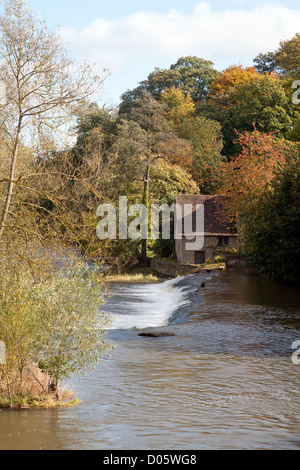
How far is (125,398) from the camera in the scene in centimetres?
1088

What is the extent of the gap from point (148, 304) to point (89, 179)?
49.4ft

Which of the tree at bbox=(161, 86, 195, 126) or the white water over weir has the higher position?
the tree at bbox=(161, 86, 195, 126)

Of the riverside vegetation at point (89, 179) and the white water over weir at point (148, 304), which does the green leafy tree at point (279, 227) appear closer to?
the riverside vegetation at point (89, 179)

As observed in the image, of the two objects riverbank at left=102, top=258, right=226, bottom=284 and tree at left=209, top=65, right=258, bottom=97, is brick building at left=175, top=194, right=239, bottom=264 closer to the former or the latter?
riverbank at left=102, top=258, right=226, bottom=284

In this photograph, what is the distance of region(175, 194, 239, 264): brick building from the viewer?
147 ft

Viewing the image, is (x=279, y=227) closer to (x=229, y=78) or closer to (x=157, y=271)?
(x=157, y=271)

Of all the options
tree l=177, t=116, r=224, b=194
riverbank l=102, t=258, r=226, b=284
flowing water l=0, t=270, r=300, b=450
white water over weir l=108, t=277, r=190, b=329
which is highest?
tree l=177, t=116, r=224, b=194

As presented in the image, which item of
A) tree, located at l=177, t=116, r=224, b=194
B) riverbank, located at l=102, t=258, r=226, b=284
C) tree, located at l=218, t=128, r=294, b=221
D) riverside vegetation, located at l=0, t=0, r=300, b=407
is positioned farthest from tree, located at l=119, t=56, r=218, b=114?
riverbank, located at l=102, t=258, r=226, b=284

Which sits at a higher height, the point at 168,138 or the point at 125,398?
the point at 168,138

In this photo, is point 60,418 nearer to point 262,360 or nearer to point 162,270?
point 262,360

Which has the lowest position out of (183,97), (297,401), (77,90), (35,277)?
(297,401)

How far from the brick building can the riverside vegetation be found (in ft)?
6.18
